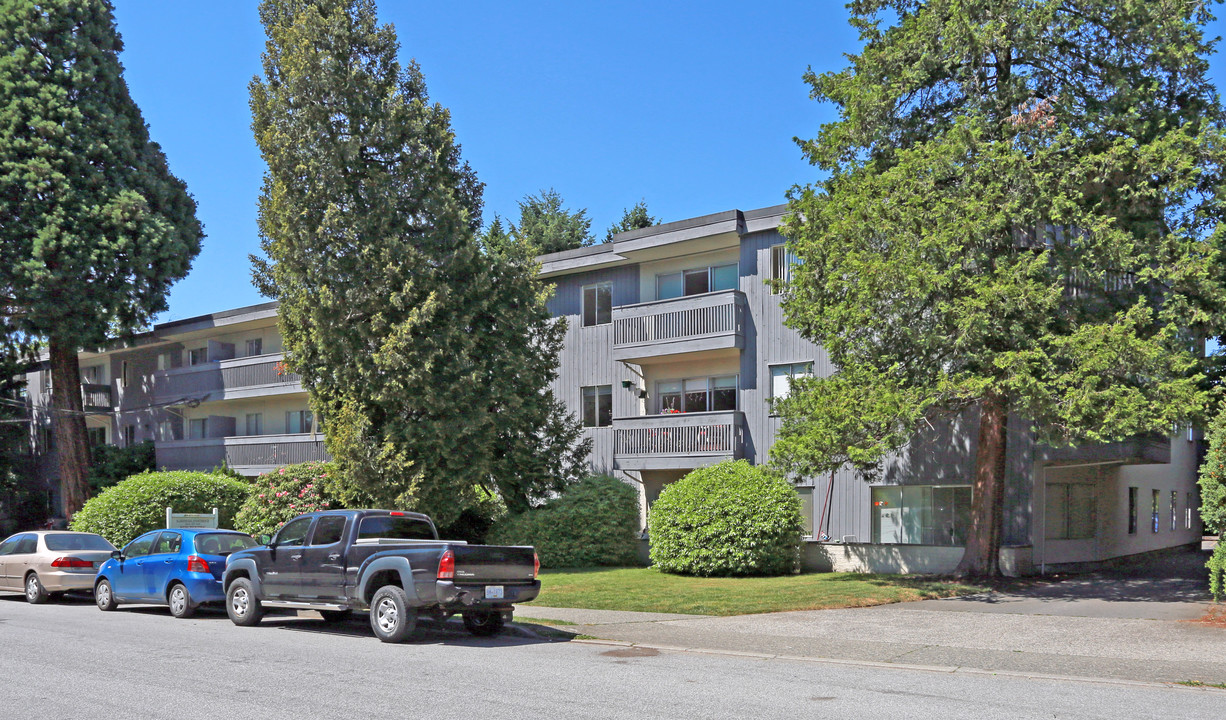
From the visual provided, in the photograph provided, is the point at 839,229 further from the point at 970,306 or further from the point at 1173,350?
the point at 1173,350

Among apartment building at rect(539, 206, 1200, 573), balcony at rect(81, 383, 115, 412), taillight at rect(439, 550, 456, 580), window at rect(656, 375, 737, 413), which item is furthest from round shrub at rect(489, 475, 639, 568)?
balcony at rect(81, 383, 115, 412)

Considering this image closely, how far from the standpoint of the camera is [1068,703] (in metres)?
8.98

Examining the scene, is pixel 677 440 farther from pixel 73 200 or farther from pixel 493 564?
pixel 73 200

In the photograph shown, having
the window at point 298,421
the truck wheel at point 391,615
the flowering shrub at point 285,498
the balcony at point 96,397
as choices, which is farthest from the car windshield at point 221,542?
the balcony at point 96,397

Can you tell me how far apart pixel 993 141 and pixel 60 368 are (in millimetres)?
33093

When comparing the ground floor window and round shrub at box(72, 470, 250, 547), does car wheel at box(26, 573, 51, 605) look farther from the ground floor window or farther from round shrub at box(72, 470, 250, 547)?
the ground floor window

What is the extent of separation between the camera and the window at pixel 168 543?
17031mm

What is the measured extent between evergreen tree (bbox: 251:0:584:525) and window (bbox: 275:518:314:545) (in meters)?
8.08

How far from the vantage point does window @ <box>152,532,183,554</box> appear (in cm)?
1703

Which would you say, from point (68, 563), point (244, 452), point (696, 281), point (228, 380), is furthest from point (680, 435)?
point (228, 380)

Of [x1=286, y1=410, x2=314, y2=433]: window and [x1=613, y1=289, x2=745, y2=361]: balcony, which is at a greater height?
[x1=613, y1=289, x2=745, y2=361]: balcony

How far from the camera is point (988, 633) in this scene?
1380 cm

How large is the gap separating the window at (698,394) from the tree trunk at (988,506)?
7577 millimetres

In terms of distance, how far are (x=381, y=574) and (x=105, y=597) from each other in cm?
762
